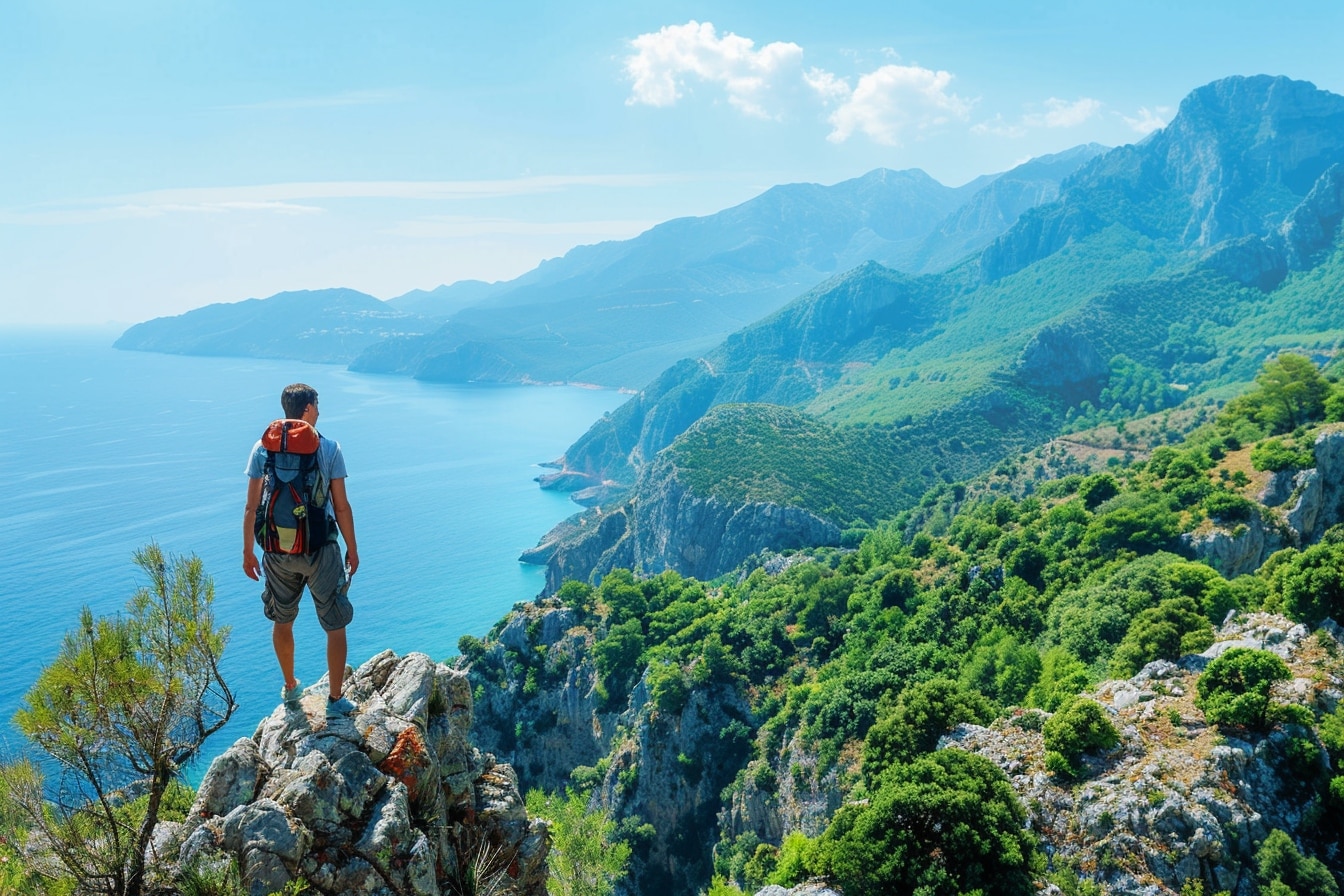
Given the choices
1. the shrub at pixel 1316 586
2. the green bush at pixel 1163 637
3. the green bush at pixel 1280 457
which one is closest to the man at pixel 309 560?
the green bush at pixel 1163 637

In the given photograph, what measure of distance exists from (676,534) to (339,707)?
10561 cm

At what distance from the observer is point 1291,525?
40.3 meters

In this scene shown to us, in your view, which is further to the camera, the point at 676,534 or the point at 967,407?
the point at 967,407

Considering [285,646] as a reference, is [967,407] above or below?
below

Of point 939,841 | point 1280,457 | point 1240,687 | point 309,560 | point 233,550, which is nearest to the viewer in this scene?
point 309,560

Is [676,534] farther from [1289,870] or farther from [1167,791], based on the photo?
[1289,870]

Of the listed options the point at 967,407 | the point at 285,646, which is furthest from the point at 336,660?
the point at 967,407

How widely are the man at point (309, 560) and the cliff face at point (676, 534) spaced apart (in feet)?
296

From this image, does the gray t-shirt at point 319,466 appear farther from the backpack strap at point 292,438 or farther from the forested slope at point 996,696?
the forested slope at point 996,696

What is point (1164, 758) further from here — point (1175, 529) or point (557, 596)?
point (557, 596)

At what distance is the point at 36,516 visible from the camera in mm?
140625

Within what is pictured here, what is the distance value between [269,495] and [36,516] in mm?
168376

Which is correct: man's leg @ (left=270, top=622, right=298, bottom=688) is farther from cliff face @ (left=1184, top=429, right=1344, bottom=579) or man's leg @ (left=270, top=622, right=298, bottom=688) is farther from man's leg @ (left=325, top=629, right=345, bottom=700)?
cliff face @ (left=1184, top=429, right=1344, bottom=579)

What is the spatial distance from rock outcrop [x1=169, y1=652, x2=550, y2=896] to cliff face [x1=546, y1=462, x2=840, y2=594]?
8737cm
